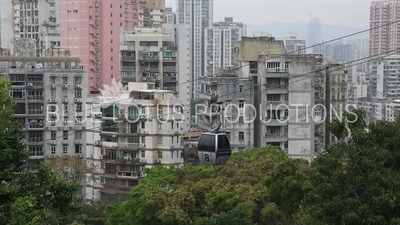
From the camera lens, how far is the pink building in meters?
44.7

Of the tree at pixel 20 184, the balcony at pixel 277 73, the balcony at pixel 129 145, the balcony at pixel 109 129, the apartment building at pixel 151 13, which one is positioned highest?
the apartment building at pixel 151 13

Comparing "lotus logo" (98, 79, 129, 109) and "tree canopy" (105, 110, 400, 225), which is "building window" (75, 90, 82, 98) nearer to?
"lotus logo" (98, 79, 129, 109)

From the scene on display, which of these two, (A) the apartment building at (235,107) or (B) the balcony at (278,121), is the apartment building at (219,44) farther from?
(B) the balcony at (278,121)

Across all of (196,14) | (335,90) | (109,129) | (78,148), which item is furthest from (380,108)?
(196,14)

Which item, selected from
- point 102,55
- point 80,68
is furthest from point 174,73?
point 80,68

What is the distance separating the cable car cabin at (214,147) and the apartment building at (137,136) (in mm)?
11020

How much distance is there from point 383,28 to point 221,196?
197 ft

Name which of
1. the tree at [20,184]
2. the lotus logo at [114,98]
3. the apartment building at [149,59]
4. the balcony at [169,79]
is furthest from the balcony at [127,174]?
the tree at [20,184]

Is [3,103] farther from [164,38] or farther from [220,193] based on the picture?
[164,38]

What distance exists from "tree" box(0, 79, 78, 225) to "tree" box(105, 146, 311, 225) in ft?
8.21

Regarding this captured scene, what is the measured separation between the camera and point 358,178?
965 centimetres

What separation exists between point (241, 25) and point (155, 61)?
3787 centimetres

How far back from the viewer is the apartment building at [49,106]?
2956 centimetres

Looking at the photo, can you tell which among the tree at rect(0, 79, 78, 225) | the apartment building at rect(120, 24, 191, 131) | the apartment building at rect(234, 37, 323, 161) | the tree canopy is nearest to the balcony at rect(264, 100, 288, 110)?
the apartment building at rect(234, 37, 323, 161)
